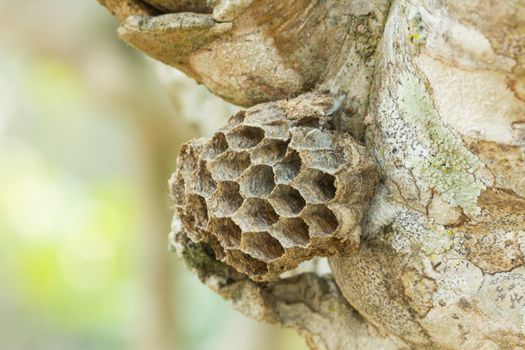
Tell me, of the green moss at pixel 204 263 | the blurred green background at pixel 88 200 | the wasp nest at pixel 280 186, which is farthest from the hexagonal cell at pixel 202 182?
the blurred green background at pixel 88 200

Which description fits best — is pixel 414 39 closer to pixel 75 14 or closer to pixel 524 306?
pixel 524 306

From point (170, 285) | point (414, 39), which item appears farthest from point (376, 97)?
point (170, 285)

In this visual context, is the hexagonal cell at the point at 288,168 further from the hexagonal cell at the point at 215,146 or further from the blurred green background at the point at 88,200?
the blurred green background at the point at 88,200

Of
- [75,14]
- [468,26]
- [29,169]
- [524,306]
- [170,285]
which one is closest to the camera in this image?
[468,26]

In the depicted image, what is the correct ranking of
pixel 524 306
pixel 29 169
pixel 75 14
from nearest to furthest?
pixel 524 306, pixel 75 14, pixel 29 169

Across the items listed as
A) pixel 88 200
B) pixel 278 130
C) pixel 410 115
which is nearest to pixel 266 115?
pixel 278 130

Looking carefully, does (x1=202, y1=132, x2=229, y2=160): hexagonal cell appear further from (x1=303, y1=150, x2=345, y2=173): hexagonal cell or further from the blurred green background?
the blurred green background

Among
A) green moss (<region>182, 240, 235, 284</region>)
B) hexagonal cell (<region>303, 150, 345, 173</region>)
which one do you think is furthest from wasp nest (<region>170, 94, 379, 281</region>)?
green moss (<region>182, 240, 235, 284</region>)

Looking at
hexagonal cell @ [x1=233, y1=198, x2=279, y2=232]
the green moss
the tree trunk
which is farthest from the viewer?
the green moss

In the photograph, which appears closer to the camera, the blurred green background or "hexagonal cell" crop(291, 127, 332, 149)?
"hexagonal cell" crop(291, 127, 332, 149)
